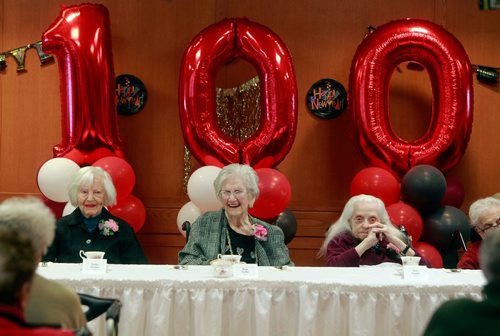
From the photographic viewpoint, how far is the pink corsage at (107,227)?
418 cm

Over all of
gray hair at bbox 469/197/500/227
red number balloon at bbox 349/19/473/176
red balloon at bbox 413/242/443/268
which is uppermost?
red number balloon at bbox 349/19/473/176

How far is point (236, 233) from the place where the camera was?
4.07 metres

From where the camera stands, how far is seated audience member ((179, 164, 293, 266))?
13.1ft

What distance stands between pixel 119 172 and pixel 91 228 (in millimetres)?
1163

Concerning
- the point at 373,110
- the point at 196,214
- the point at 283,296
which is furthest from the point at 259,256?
the point at 373,110

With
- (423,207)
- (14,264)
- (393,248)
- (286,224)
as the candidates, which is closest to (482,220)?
(393,248)

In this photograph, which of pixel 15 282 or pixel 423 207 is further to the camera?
pixel 423 207

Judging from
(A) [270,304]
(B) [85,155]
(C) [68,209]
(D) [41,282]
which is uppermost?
(B) [85,155]

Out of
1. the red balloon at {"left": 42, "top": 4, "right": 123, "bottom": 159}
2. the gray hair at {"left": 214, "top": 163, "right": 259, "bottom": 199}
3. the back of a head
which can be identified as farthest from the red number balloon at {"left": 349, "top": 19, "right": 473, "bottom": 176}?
the back of a head

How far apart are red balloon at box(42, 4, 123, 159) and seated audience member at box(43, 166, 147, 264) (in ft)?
4.27

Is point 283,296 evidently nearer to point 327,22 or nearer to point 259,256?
point 259,256

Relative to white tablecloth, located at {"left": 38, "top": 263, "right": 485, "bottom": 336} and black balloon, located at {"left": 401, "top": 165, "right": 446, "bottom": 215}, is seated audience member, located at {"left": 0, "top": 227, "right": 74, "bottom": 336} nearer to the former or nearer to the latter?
white tablecloth, located at {"left": 38, "top": 263, "right": 485, "bottom": 336}

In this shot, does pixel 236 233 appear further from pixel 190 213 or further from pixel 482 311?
pixel 482 311

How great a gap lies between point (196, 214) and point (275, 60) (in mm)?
1277
